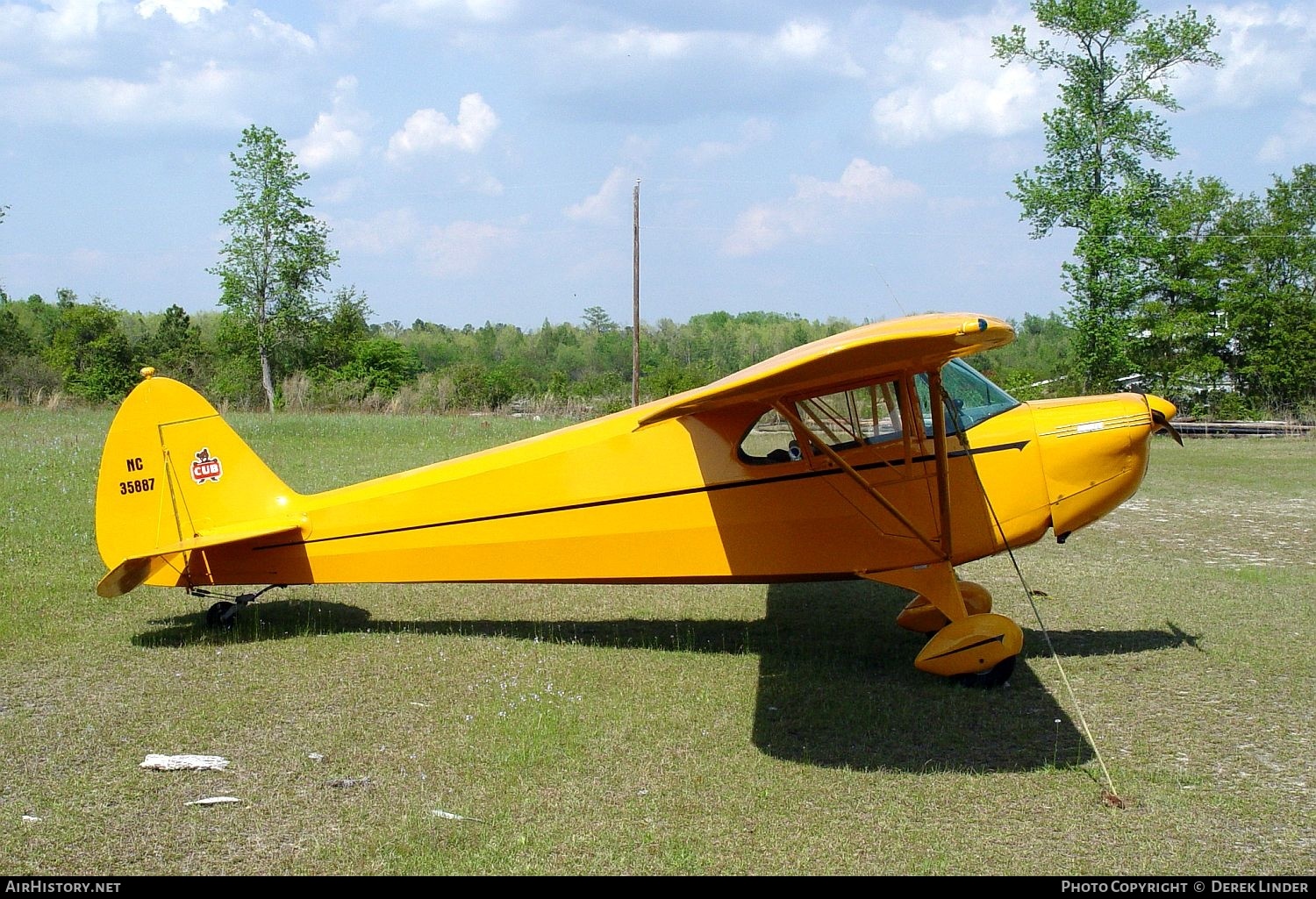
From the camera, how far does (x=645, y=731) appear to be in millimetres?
5664

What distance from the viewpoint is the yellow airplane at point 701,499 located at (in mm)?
6652

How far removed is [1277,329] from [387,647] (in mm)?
38831

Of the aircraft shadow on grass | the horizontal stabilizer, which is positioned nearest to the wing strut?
the aircraft shadow on grass

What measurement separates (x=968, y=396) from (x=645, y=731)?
11.3 feet

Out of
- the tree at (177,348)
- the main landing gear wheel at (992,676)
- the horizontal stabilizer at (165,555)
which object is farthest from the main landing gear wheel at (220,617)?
the tree at (177,348)

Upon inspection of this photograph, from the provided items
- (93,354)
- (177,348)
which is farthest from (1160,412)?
(177,348)

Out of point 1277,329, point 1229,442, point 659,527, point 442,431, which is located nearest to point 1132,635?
point 659,527

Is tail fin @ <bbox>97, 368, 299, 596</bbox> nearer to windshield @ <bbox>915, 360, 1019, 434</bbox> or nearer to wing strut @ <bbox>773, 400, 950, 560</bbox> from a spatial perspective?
Result: wing strut @ <bbox>773, 400, 950, 560</bbox>

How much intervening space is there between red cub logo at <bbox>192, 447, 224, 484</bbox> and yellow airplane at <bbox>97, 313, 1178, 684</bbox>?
1 centimetres

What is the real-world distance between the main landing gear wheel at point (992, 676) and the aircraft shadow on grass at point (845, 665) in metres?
0.07

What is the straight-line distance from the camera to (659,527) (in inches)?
275

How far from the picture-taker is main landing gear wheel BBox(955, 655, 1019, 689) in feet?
20.8

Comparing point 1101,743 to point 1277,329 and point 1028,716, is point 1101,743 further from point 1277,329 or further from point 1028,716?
point 1277,329

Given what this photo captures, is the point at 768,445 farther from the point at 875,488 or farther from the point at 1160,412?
the point at 1160,412
